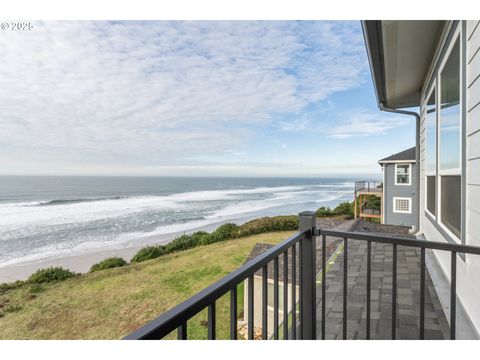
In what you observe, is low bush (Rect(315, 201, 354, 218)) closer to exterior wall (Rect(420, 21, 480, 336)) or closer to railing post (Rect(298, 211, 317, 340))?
exterior wall (Rect(420, 21, 480, 336))

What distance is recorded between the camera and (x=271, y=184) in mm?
42719

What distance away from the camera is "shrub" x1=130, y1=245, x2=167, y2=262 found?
14.3m

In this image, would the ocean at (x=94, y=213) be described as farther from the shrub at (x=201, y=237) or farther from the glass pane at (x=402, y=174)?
the glass pane at (x=402, y=174)

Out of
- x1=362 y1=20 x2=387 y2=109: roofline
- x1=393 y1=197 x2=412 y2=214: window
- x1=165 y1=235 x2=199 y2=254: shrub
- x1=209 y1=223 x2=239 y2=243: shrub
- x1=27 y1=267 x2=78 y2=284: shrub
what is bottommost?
x1=27 y1=267 x2=78 y2=284: shrub

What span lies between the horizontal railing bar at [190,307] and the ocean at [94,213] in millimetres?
16553

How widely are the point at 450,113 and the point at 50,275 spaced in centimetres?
1543

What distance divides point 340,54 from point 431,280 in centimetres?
1067

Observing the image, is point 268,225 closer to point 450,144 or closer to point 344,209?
point 344,209

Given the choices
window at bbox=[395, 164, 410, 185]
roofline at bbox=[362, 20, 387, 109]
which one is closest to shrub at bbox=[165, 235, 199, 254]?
window at bbox=[395, 164, 410, 185]

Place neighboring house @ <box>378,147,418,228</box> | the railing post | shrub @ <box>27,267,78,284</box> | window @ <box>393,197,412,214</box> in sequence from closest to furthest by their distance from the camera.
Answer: the railing post
neighboring house @ <box>378,147,418,228</box>
window @ <box>393,197,412,214</box>
shrub @ <box>27,267,78,284</box>

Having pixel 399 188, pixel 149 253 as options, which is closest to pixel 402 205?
pixel 399 188

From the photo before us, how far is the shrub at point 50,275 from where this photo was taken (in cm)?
1238
